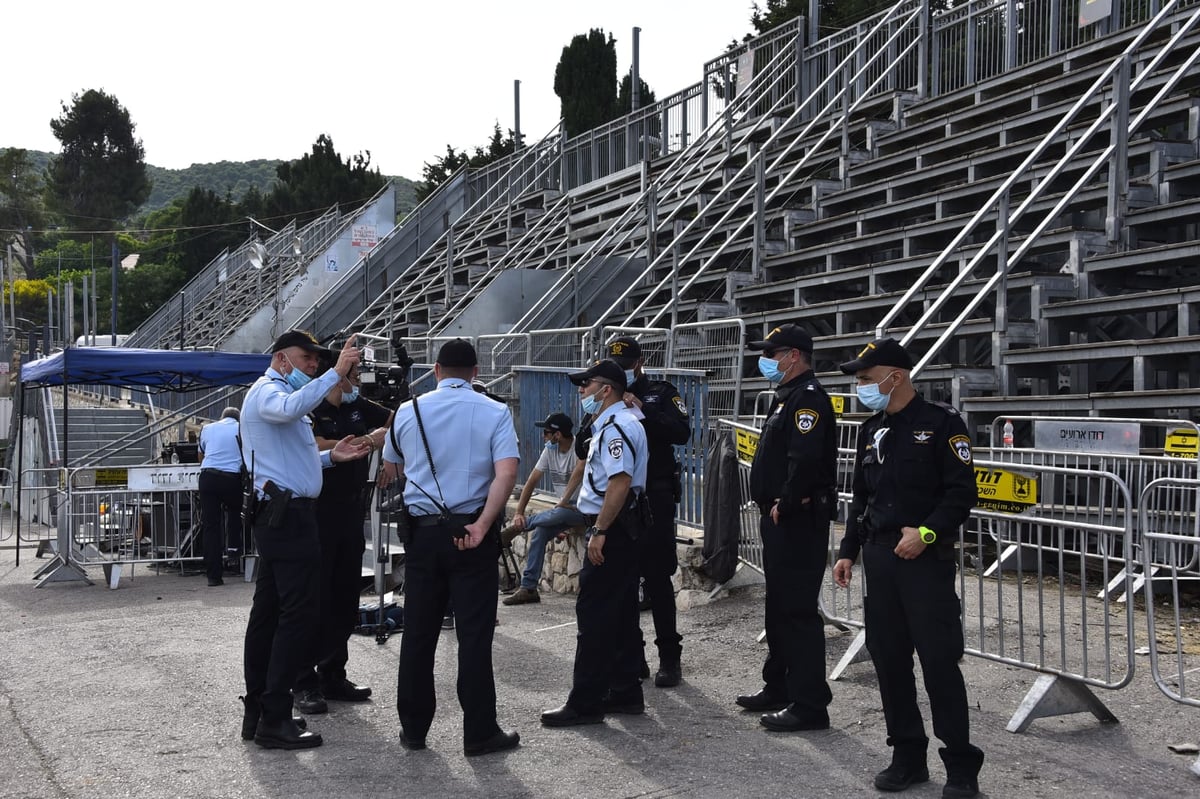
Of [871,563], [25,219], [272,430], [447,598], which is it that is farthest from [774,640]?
[25,219]

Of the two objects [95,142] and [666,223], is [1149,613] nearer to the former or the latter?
[666,223]

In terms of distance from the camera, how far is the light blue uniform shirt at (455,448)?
5703mm

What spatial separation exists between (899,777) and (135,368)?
11.9 meters

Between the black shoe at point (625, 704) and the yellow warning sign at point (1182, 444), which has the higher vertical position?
the yellow warning sign at point (1182, 444)

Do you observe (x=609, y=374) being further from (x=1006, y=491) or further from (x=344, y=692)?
(x=344, y=692)

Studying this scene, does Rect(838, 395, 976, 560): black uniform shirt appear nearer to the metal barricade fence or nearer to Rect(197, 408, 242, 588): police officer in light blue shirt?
the metal barricade fence

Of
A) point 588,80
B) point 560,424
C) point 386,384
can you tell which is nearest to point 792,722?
point 386,384

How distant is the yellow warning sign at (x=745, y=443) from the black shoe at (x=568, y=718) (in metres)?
2.57

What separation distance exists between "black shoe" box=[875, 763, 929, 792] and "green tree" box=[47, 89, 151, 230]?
353 feet

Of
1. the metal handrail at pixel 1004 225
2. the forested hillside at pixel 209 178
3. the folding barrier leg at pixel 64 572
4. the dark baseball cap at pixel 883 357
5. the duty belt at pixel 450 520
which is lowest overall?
the folding barrier leg at pixel 64 572

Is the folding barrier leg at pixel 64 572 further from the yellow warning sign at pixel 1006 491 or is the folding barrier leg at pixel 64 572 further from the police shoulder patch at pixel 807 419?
the yellow warning sign at pixel 1006 491

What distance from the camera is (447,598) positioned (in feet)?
19.2

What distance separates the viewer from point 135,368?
14.4 metres

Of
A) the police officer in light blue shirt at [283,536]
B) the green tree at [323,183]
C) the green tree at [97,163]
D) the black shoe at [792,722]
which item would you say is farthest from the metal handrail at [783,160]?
the green tree at [97,163]
